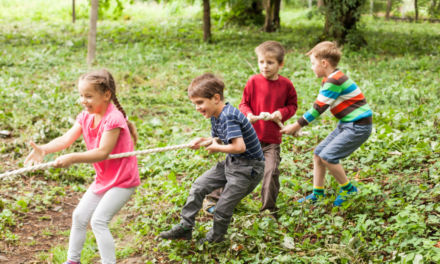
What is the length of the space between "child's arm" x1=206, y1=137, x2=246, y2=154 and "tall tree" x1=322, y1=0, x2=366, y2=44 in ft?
33.1

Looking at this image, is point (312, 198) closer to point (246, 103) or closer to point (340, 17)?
point (246, 103)

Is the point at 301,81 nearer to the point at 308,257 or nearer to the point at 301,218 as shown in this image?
the point at 301,218

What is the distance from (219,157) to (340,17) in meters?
8.90

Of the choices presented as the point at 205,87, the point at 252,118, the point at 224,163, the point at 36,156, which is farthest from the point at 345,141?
the point at 36,156

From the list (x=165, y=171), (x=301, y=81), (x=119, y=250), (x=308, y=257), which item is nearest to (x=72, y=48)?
(x=301, y=81)

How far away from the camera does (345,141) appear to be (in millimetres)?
4129

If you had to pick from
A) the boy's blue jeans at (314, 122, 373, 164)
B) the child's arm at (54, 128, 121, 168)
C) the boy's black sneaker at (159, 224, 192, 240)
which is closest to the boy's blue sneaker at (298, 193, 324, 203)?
the boy's blue jeans at (314, 122, 373, 164)

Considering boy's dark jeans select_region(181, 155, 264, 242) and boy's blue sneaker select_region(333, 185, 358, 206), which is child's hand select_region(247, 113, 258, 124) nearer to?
boy's dark jeans select_region(181, 155, 264, 242)

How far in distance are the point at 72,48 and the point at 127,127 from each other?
11.2 metres

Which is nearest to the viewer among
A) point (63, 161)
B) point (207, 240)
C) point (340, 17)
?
point (63, 161)

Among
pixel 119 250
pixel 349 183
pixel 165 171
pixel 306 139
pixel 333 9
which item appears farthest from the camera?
pixel 333 9

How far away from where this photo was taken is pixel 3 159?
19.5ft

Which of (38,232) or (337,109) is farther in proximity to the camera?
(38,232)

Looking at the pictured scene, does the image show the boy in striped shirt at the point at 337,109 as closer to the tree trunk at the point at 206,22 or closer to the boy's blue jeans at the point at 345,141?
the boy's blue jeans at the point at 345,141
